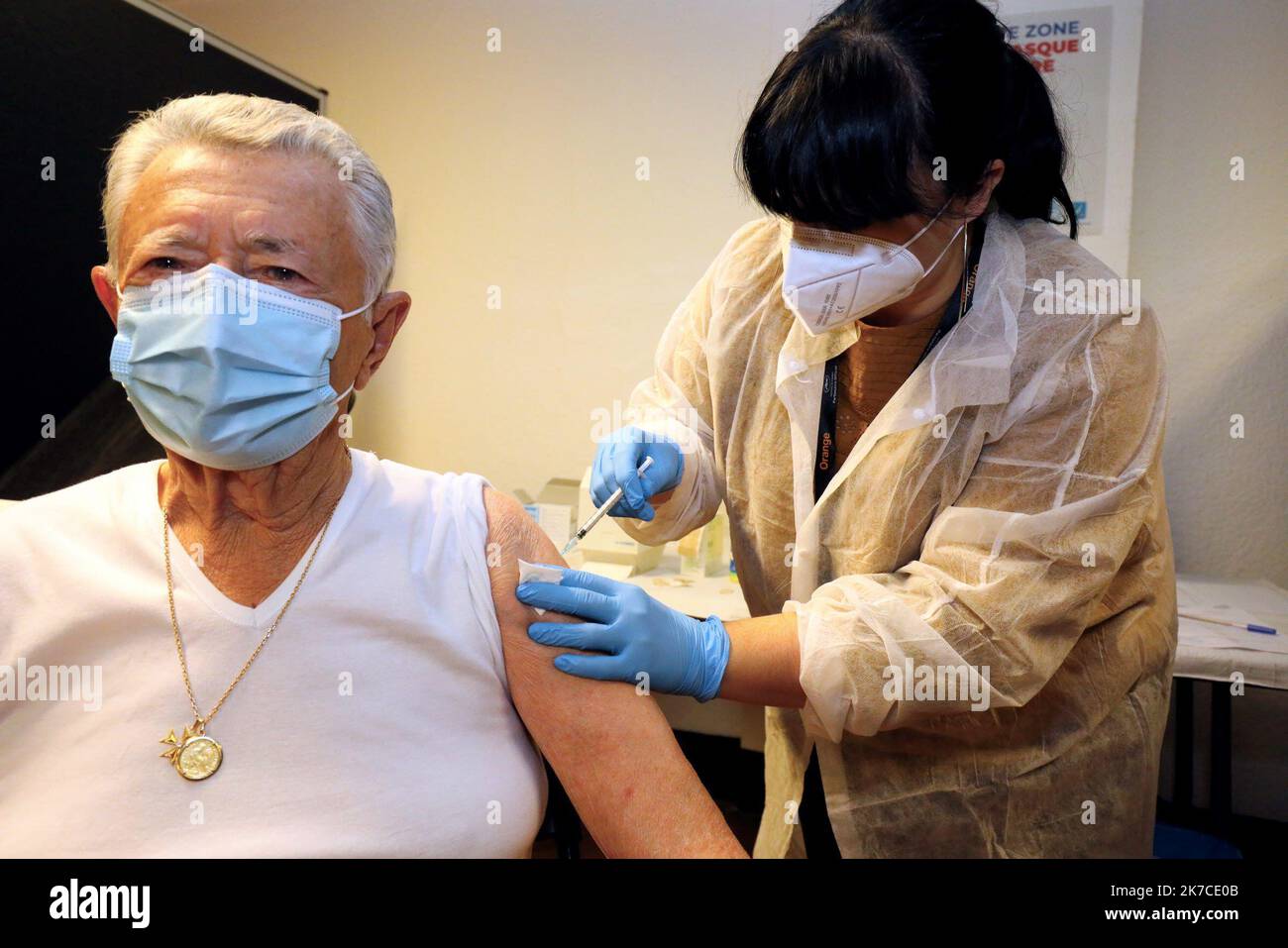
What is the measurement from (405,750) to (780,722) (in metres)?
0.69

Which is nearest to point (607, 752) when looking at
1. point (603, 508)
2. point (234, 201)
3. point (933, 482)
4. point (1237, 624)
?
Answer: point (603, 508)

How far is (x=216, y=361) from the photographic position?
0.90m

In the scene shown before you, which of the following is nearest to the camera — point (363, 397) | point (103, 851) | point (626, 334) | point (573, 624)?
point (103, 851)

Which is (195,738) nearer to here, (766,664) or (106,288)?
(106,288)

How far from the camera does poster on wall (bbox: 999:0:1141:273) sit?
2123mm

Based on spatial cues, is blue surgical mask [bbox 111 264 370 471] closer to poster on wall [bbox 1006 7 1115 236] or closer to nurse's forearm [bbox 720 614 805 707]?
nurse's forearm [bbox 720 614 805 707]

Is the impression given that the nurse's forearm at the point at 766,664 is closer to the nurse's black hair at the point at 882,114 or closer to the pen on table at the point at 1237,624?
the nurse's black hair at the point at 882,114

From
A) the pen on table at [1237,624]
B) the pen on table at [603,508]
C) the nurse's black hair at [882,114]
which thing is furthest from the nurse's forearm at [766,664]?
the pen on table at [1237,624]

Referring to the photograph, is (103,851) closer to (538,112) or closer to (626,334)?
(626,334)

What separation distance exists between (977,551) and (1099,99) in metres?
1.68

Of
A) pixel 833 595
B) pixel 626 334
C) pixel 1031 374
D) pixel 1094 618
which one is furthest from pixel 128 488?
pixel 626 334

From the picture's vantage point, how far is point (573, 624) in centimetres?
104

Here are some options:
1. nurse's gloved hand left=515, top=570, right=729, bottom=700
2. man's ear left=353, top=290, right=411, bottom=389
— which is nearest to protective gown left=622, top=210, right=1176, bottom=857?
nurse's gloved hand left=515, top=570, right=729, bottom=700

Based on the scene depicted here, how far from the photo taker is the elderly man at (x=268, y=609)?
0.91 meters
